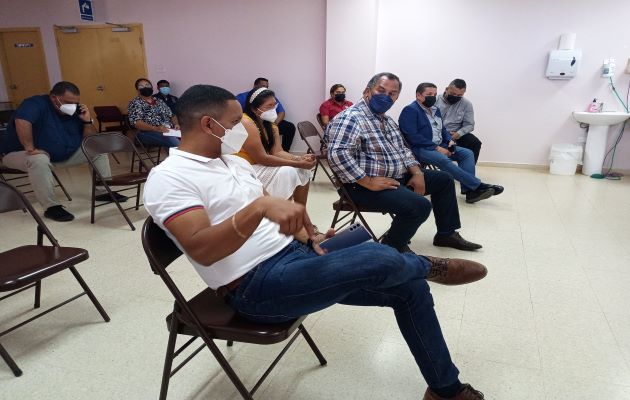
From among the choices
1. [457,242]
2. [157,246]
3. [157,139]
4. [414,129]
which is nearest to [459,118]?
[414,129]

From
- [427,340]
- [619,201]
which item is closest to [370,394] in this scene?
[427,340]

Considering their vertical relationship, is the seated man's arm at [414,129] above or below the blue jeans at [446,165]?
above

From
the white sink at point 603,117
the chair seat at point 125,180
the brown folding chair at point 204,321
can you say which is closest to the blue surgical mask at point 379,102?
the brown folding chair at point 204,321

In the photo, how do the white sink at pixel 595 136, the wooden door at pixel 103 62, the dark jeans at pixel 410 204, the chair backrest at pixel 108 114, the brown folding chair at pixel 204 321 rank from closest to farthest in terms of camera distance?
A: the brown folding chair at pixel 204 321 → the dark jeans at pixel 410 204 → the white sink at pixel 595 136 → the chair backrest at pixel 108 114 → the wooden door at pixel 103 62

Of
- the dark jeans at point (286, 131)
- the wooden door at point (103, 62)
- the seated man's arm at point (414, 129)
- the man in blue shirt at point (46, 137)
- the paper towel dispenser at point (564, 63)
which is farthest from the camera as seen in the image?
the wooden door at point (103, 62)

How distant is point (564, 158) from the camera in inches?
208

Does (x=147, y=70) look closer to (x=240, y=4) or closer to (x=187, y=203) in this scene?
(x=240, y=4)

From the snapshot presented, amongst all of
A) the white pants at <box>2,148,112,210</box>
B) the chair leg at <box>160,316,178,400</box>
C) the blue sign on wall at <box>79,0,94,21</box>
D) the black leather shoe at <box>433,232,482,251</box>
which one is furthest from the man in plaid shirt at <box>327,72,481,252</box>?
the blue sign on wall at <box>79,0,94,21</box>

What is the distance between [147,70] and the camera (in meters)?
7.23

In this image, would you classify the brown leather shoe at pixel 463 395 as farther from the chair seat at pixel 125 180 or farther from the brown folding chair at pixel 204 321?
the chair seat at pixel 125 180

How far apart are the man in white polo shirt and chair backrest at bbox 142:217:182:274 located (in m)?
0.07

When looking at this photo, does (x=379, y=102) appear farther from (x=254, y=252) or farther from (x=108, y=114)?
(x=108, y=114)

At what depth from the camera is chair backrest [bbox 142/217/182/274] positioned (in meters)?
1.22

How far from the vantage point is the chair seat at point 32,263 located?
164cm
